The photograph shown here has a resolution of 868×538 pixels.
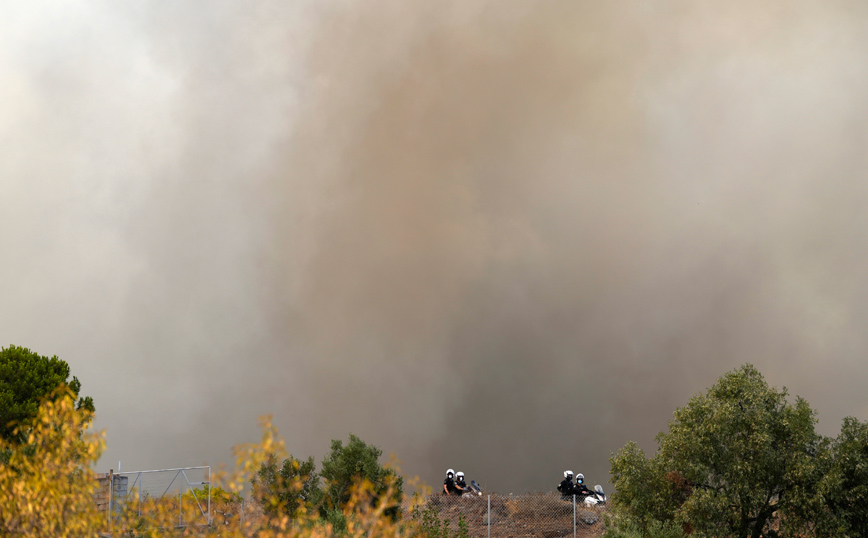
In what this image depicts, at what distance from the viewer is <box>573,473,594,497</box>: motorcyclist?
40.1 metres

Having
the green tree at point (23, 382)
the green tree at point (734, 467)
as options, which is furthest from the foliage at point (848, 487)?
the green tree at point (23, 382)

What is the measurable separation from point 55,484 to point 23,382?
121 feet

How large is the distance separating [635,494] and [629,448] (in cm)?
203

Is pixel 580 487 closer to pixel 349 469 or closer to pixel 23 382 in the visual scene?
pixel 349 469

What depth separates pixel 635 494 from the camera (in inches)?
1232

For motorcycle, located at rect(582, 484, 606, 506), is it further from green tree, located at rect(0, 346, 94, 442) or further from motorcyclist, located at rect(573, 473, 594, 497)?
green tree, located at rect(0, 346, 94, 442)

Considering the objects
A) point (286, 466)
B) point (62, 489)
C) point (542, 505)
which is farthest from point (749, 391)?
point (62, 489)

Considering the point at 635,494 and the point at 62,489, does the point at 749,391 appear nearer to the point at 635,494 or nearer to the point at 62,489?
the point at 635,494

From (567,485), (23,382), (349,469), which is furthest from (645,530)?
(23,382)

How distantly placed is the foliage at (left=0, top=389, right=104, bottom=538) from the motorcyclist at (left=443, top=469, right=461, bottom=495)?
105ft

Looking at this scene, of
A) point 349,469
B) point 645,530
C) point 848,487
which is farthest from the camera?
point 349,469

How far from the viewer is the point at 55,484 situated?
419 inches

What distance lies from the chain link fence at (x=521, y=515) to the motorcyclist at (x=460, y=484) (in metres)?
0.43

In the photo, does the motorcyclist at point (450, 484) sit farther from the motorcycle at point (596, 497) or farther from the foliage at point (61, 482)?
the foliage at point (61, 482)
